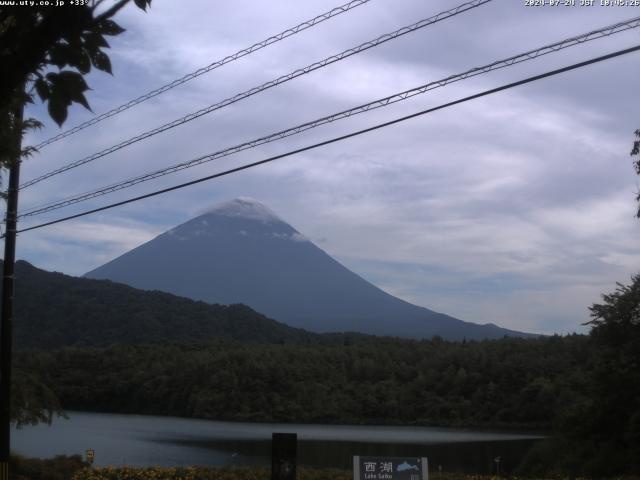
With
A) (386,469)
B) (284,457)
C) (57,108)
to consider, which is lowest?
(386,469)

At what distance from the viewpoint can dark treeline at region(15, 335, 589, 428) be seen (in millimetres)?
55312

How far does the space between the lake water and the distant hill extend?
1055 inches

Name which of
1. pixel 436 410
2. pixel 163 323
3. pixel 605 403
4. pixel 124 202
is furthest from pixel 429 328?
pixel 124 202

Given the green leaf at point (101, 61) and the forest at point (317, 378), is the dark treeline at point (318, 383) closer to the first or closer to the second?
the forest at point (317, 378)

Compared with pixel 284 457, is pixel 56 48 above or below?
above

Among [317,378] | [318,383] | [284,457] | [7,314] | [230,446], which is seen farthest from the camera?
[317,378]

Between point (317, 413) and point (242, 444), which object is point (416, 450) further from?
point (317, 413)

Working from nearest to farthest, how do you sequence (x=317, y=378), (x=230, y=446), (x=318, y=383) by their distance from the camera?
(x=230, y=446)
(x=318, y=383)
(x=317, y=378)

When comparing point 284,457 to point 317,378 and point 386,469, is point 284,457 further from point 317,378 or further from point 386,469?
point 317,378

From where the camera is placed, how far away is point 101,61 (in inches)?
Answer: 152

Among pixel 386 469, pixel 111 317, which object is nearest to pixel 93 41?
pixel 386 469

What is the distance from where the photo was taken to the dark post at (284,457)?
424 inches

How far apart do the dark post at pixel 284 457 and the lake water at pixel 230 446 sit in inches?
504

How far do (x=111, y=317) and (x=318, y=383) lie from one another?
105 ft
